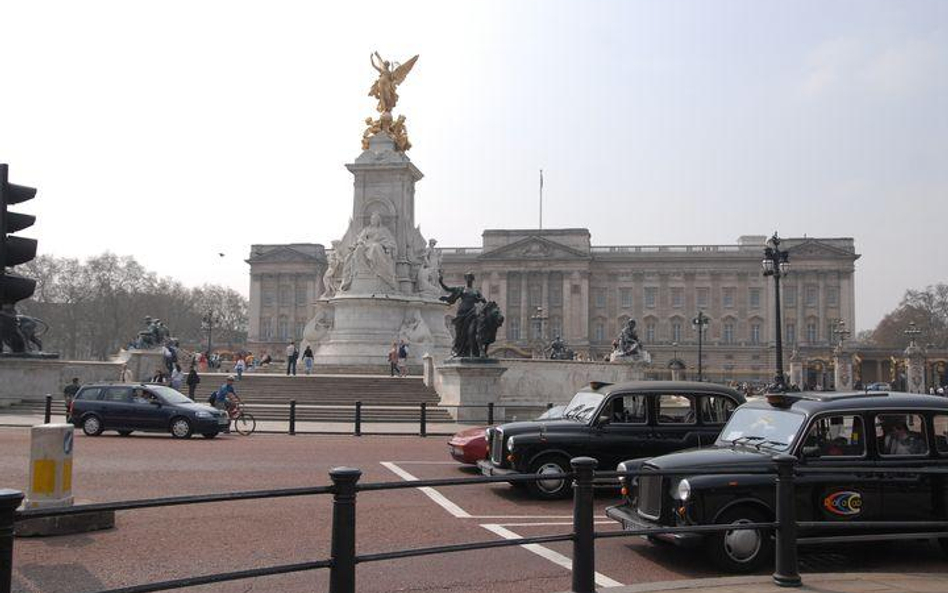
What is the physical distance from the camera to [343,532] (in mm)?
5645

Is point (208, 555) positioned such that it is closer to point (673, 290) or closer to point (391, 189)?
point (391, 189)

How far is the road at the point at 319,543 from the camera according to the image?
8023 mm

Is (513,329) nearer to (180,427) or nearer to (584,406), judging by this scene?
(180,427)

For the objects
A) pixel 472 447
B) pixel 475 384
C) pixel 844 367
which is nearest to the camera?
pixel 472 447

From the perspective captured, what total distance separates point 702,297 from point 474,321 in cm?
10335

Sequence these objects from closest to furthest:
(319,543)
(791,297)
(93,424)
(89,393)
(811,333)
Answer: (319,543), (93,424), (89,393), (811,333), (791,297)

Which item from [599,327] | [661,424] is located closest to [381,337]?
[661,424]

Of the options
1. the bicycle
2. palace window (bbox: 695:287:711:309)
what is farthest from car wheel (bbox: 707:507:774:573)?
palace window (bbox: 695:287:711:309)

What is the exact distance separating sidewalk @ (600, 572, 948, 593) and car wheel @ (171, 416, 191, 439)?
17480 millimetres

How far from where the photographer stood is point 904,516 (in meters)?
8.80

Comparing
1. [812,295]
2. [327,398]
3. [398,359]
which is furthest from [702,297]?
[327,398]

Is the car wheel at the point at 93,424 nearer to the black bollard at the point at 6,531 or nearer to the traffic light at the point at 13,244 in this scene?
the traffic light at the point at 13,244

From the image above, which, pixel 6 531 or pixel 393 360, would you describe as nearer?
pixel 6 531

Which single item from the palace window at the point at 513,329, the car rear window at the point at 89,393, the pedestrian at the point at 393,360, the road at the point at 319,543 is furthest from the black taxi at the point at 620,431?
the palace window at the point at 513,329
